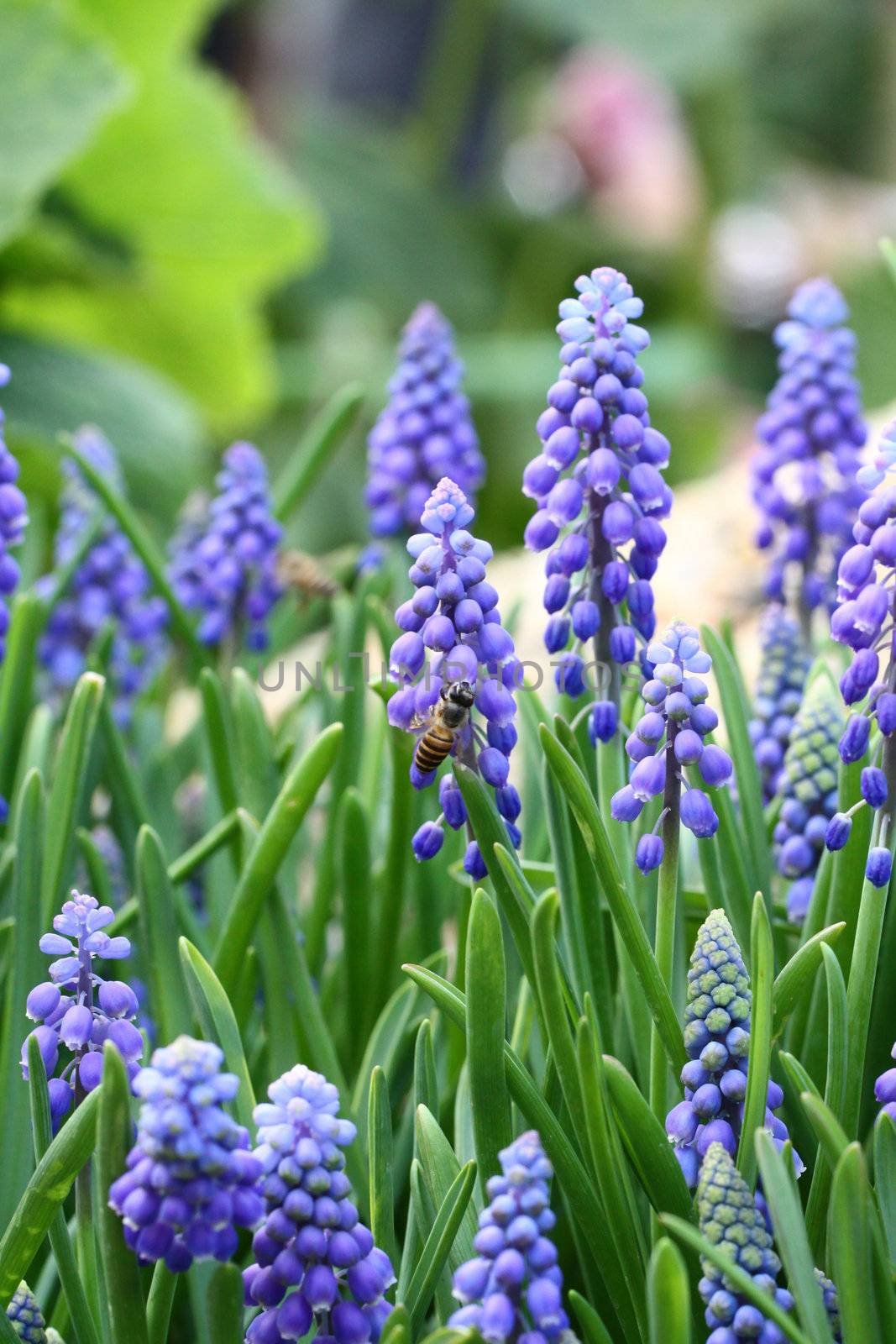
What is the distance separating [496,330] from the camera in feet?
27.5

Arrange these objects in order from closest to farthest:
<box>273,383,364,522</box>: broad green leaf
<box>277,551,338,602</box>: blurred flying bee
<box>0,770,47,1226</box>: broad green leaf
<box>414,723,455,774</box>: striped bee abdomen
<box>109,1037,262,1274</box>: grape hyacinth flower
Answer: <box>109,1037,262,1274</box>: grape hyacinth flower < <box>414,723,455,774</box>: striped bee abdomen < <box>0,770,47,1226</box>: broad green leaf < <box>273,383,364,522</box>: broad green leaf < <box>277,551,338,602</box>: blurred flying bee

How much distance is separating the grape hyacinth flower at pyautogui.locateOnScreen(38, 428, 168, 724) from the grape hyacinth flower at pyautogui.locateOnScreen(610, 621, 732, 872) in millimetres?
1214

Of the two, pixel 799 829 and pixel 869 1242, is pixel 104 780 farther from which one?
pixel 869 1242

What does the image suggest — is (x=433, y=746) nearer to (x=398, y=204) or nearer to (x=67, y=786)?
(x=67, y=786)

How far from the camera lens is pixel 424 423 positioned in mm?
2207

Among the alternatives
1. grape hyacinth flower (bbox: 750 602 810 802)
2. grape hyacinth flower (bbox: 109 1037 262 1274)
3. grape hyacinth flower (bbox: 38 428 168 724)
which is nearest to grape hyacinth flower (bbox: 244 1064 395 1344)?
grape hyacinth flower (bbox: 109 1037 262 1274)

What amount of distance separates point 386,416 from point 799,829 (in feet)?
2.99

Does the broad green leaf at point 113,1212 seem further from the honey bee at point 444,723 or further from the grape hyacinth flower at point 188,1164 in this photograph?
the honey bee at point 444,723

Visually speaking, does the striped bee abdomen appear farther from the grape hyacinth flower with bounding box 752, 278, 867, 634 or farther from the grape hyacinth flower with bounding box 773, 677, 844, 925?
the grape hyacinth flower with bounding box 752, 278, 867, 634

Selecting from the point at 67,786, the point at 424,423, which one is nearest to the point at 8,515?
the point at 67,786

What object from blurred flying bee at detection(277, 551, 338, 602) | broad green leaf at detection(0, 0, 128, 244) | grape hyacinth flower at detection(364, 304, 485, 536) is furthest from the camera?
broad green leaf at detection(0, 0, 128, 244)

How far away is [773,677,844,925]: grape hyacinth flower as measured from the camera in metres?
1.71

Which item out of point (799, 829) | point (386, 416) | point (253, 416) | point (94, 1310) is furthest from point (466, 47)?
point (94, 1310)

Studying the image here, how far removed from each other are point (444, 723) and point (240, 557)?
3.00ft
